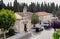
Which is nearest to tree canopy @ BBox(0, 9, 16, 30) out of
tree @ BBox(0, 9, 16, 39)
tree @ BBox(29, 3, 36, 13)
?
tree @ BBox(0, 9, 16, 39)

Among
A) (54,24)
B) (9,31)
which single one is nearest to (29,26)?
(9,31)

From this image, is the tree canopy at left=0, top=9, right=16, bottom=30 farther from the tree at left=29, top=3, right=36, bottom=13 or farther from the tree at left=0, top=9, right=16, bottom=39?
the tree at left=29, top=3, right=36, bottom=13

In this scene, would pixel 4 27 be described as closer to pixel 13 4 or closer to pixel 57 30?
pixel 57 30

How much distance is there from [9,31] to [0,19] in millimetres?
1396

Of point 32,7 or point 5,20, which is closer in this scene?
point 5,20

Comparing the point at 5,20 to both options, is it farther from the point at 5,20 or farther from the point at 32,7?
the point at 32,7

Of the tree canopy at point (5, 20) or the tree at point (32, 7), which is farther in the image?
the tree at point (32, 7)

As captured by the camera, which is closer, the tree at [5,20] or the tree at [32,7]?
the tree at [5,20]

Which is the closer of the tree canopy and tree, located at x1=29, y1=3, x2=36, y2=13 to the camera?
the tree canopy

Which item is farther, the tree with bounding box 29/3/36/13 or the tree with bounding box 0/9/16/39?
the tree with bounding box 29/3/36/13

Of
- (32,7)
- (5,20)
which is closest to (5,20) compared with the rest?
(5,20)

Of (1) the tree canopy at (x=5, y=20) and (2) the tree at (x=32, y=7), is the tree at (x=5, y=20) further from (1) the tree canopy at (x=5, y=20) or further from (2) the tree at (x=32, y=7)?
(2) the tree at (x=32, y=7)

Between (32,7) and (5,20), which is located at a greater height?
(32,7)

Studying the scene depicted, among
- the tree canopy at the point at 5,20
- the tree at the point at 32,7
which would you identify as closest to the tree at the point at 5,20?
the tree canopy at the point at 5,20
